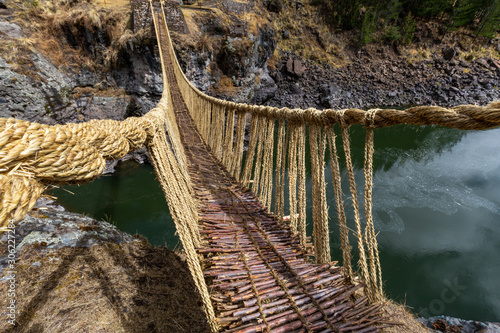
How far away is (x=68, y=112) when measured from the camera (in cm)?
797

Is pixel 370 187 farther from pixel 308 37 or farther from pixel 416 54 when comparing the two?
pixel 416 54

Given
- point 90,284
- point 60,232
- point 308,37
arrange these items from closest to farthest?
1. point 90,284
2. point 60,232
3. point 308,37

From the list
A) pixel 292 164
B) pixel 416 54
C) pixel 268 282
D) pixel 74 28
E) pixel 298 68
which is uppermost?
pixel 416 54

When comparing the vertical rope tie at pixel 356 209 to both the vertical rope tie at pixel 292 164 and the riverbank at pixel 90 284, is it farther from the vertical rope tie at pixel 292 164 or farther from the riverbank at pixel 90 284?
the riverbank at pixel 90 284

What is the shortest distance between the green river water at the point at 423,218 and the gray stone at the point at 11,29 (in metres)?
5.67

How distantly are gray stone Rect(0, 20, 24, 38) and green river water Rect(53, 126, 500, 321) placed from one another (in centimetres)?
567

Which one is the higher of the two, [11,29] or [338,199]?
[11,29]

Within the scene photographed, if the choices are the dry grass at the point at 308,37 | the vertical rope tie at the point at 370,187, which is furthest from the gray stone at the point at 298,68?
the vertical rope tie at the point at 370,187

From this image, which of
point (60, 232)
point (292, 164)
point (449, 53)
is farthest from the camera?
point (449, 53)

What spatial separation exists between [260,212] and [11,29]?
11.2 metres

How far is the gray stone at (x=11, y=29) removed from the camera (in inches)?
281

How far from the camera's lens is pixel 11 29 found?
731 cm

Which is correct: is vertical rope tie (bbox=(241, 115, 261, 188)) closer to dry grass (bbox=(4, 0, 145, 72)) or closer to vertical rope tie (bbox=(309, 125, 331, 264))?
vertical rope tie (bbox=(309, 125, 331, 264))

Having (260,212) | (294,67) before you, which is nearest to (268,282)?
(260,212)
